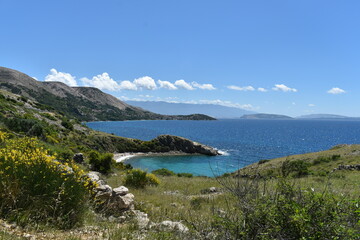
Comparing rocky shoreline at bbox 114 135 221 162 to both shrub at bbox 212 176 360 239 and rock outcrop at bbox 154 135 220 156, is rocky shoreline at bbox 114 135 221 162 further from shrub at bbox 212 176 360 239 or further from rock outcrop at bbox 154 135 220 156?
shrub at bbox 212 176 360 239

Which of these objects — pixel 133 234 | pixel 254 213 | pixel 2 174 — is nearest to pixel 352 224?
pixel 254 213

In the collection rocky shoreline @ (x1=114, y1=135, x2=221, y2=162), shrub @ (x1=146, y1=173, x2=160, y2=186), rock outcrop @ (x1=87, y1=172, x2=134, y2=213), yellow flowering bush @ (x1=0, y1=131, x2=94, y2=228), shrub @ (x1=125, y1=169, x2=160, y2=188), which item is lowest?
rocky shoreline @ (x1=114, y1=135, x2=221, y2=162)

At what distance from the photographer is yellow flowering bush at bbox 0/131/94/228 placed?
15.6 feet

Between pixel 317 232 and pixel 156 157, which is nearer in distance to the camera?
pixel 317 232

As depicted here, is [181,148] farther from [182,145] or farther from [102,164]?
[102,164]

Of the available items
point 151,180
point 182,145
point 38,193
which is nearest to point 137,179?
point 151,180

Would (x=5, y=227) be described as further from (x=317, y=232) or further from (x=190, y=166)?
(x=190, y=166)

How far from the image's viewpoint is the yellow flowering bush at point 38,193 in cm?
475

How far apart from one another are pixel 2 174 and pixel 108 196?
3170mm

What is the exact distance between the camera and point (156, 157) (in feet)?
240

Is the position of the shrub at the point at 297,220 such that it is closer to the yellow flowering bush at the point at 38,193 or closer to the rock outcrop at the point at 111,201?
the yellow flowering bush at the point at 38,193

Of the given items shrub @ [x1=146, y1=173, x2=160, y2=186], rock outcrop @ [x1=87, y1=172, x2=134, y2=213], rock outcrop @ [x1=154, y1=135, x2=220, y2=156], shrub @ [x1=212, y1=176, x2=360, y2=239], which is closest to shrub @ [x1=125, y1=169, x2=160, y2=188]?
shrub @ [x1=146, y1=173, x2=160, y2=186]

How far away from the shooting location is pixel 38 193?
5094 millimetres

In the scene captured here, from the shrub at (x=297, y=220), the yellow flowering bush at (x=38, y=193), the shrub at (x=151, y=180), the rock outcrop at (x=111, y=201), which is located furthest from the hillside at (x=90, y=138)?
the shrub at (x=297, y=220)
